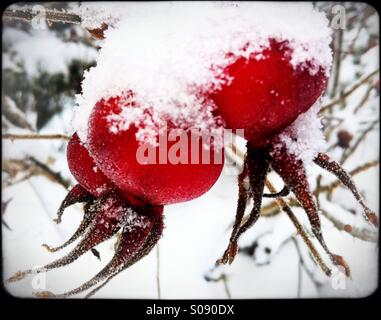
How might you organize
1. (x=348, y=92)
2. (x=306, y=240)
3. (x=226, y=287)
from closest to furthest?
(x=306, y=240) < (x=226, y=287) < (x=348, y=92)

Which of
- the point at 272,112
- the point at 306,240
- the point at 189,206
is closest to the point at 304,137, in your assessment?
the point at 272,112

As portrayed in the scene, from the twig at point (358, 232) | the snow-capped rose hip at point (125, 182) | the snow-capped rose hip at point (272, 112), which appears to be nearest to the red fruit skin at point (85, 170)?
the snow-capped rose hip at point (125, 182)

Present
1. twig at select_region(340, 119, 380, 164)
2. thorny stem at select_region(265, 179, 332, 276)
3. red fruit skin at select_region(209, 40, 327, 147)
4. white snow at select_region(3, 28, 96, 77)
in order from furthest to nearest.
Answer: twig at select_region(340, 119, 380, 164) < white snow at select_region(3, 28, 96, 77) < thorny stem at select_region(265, 179, 332, 276) < red fruit skin at select_region(209, 40, 327, 147)

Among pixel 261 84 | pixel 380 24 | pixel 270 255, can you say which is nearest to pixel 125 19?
pixel 261 84

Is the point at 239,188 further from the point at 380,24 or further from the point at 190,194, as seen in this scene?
the point at 380,24

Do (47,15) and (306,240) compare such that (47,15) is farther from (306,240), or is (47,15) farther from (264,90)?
(306,240)

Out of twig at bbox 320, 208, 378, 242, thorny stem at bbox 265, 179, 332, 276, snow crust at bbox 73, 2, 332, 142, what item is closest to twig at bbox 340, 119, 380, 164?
twig at bbox 320, 208, 378, 242

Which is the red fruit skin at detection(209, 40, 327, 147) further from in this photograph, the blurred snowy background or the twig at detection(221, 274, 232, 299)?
the twig at detection(221, 274, 232, 299)
